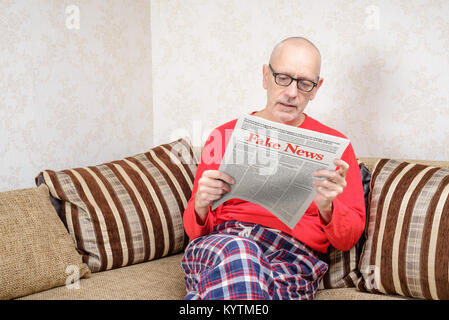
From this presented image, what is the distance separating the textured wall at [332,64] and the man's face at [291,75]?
1.79 feet

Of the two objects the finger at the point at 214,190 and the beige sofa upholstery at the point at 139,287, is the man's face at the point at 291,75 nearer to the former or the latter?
the finger at the point at 214,190

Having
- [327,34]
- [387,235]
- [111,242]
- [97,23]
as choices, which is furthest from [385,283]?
[97,23]

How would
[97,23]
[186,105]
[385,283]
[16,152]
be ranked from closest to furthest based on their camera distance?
[385,283] < [16,152] < [97,23] < [186,105]

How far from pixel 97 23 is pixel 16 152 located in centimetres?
73

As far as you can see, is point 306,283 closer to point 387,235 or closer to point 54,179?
point 387,235

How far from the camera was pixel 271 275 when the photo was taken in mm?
1180

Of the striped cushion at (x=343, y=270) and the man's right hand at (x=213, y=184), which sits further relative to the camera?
the striped cushion at (x=343, y=270)

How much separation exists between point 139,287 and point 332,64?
1.19 meters

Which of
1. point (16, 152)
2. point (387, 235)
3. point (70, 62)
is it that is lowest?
point (387, 235)

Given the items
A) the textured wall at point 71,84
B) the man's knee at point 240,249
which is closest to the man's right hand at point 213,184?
the man's knee at point 240,249

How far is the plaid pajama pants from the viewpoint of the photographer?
1.04 metres

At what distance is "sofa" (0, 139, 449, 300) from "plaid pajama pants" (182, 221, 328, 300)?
0.14 metres

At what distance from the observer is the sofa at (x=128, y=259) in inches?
50.6

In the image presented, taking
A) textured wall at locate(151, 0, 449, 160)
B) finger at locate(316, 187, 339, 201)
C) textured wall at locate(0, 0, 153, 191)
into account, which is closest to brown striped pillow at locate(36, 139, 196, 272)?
textured wall at locate(0, 0, 153, 191)
